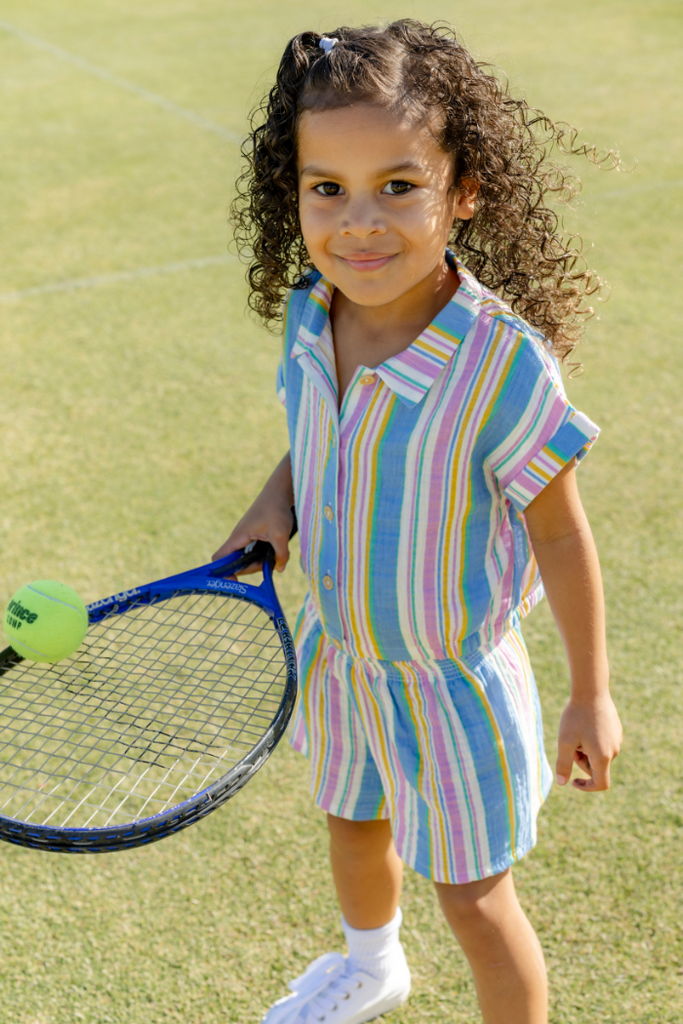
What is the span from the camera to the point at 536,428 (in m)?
1.41

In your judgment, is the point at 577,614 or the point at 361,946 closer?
the point at 577,614

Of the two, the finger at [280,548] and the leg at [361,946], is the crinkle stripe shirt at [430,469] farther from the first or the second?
the leg at [361,946]

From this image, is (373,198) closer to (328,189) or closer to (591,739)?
(328,189)

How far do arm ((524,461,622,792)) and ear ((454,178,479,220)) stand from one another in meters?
0.44

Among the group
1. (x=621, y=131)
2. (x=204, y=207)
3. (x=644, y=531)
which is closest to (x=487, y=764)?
(x=644, y=531)

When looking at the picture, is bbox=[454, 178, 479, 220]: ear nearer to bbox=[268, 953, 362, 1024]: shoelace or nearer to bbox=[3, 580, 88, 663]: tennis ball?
bbox=[3, 580, 88, 663]: tennis ball

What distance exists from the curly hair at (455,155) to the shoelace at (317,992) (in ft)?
3.91

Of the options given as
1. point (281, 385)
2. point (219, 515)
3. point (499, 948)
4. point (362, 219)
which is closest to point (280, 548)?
point (281, 385)

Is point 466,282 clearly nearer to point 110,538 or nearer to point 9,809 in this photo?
point 9,809

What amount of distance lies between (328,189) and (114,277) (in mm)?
3891

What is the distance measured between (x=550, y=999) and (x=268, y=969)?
0.53 m

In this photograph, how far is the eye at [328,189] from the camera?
1462mm

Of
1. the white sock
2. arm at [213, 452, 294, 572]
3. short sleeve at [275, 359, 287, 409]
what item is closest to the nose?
short sleeve at [275, 359, 287, 409]

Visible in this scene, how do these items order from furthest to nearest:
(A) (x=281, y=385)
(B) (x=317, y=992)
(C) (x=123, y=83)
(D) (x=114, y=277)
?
(C) (x=123, y=83)
(D) (x=114, y=277)
(B) (x=317, y=992)
(A) (x=281, y=385)
